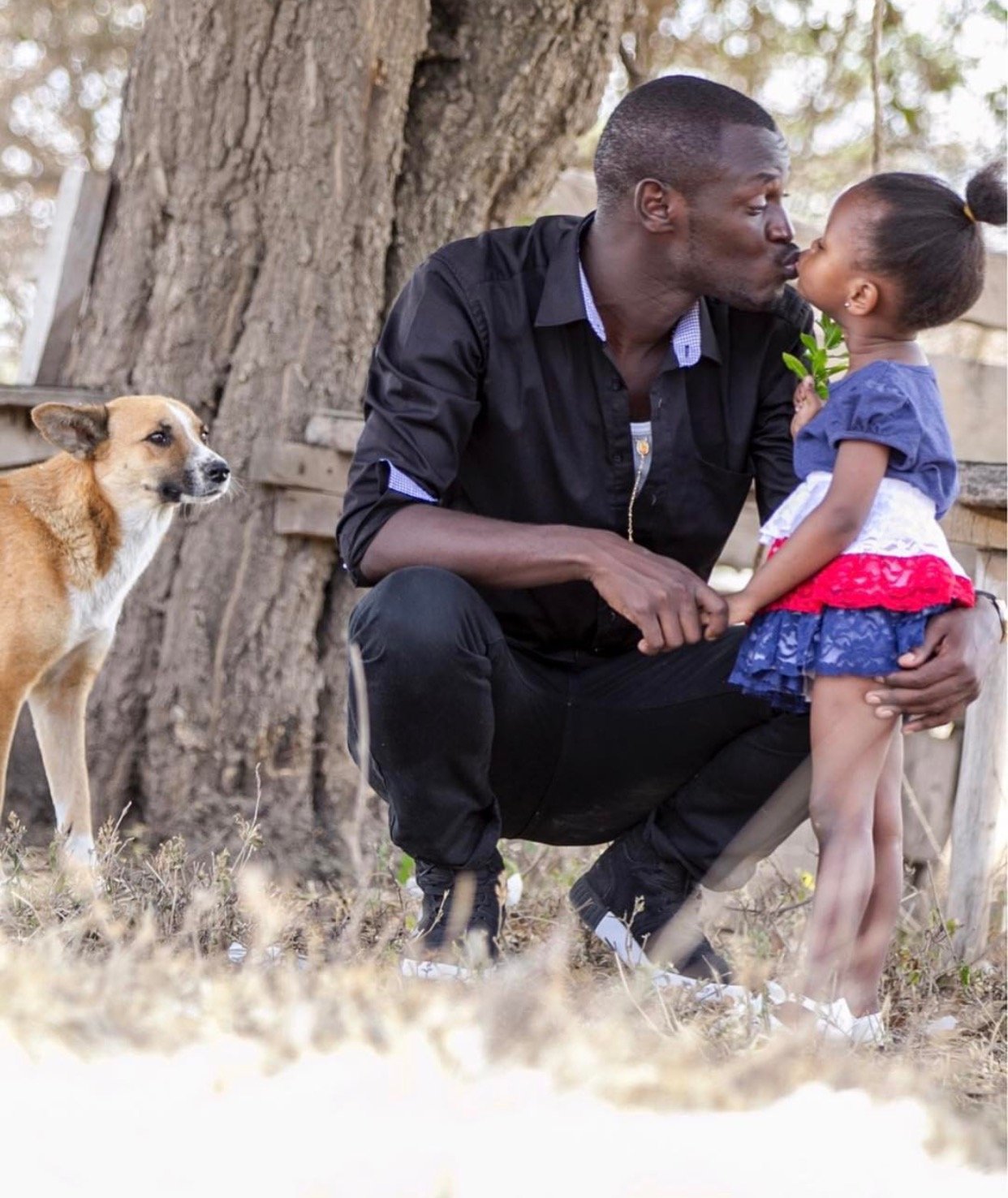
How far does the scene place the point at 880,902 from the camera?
317 centimetres

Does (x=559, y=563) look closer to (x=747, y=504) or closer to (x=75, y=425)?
(x=747, y=504)

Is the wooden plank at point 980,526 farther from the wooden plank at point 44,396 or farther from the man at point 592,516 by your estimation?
the wooden plank at point 44,396

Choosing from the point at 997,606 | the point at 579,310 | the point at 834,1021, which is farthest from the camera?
the point at 579,310

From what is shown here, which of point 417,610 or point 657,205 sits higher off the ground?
point 657,205

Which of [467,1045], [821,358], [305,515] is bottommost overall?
[467,1045]

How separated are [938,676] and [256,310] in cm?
281

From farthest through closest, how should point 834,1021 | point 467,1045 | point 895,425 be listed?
point 895,425 < point 834,1021 < point 467,1045

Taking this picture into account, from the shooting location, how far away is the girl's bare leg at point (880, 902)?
3084 mm

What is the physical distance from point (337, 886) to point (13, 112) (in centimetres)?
795

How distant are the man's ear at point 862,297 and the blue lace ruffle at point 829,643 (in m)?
0.63

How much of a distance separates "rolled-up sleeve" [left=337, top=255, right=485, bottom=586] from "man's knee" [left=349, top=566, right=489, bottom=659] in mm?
152

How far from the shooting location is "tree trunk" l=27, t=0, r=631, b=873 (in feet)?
16.3

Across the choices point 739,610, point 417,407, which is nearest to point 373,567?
point 417,407

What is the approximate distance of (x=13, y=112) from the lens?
10.8 metres
